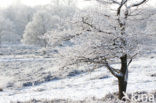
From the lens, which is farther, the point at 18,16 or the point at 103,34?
the point at 18,16

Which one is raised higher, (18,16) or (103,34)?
(18,16)

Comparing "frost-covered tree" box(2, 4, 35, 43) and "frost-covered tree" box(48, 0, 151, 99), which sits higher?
"frost-covered tree" box(2, 4, 35, 43)

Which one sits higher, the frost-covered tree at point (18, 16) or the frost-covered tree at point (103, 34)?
the frost-covered tree at point (18, 16)

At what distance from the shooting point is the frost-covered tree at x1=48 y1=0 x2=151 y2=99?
824 centimetres

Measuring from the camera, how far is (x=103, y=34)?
841cm

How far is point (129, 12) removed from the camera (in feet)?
30.0

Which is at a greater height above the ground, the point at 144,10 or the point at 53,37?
the point at 144,10

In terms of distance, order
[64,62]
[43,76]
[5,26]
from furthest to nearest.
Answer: [5,26] < [43,76] < [64,62]

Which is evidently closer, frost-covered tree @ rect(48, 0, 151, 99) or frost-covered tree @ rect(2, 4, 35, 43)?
frost-covered tree @ rect(48, 0, 151, 99)

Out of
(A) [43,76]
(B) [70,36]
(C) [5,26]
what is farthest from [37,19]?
(B) [70,36]

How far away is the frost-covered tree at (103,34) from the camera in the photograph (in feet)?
27.0

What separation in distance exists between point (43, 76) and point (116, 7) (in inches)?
581

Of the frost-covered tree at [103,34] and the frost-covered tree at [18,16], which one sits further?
the frost-covered tree at [18,16]

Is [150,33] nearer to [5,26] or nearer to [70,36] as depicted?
[70,36]
